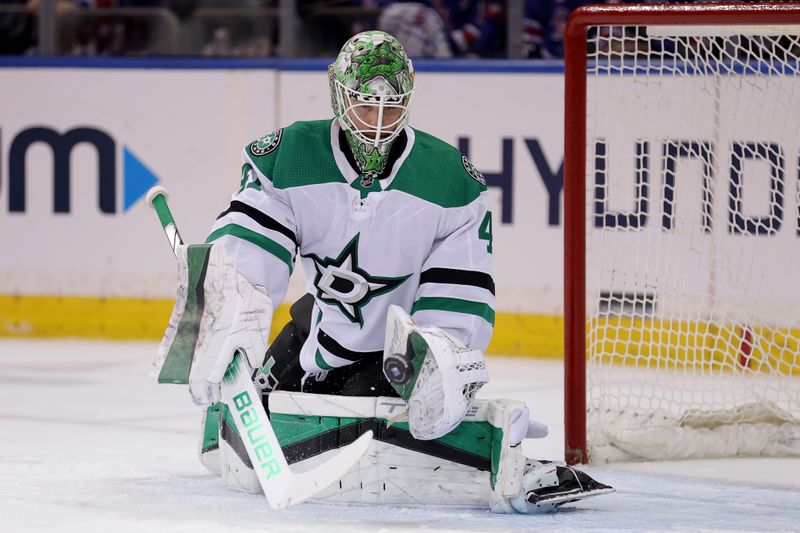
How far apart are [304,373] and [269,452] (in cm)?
44

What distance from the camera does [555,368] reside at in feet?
18.4

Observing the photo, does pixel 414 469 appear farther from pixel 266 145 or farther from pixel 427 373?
pixel 266 145

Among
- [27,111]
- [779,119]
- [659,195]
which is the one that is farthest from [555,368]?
[27,111]

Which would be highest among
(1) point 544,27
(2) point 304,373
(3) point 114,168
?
(1) point 544,27

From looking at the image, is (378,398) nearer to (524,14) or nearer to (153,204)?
(153,204)

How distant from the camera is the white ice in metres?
2.89

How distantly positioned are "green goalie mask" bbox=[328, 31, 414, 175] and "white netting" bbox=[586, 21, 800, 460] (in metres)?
1.16

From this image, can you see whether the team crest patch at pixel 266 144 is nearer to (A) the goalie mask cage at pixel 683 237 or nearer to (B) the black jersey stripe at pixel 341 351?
(B) the black jersey stripe at pixel 341 351

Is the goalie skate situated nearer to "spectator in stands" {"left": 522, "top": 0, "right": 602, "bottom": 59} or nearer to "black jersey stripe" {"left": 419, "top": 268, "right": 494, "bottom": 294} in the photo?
"black jersey stripe" {"left": 419, "top": 268, "right": 494, "bottom": 294}

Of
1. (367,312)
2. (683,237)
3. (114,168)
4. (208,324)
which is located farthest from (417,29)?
(208,324)

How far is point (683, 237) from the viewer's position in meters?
4.80

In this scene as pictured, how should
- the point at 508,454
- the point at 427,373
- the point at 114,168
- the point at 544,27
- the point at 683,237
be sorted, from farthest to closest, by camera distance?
the point at 114,168, the point at 544,27, the point at 683,237, the point at 508,454, the point at 427,373

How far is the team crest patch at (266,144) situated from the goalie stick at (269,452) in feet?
1.50

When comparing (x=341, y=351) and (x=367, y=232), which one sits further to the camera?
(x=341, y=351)
